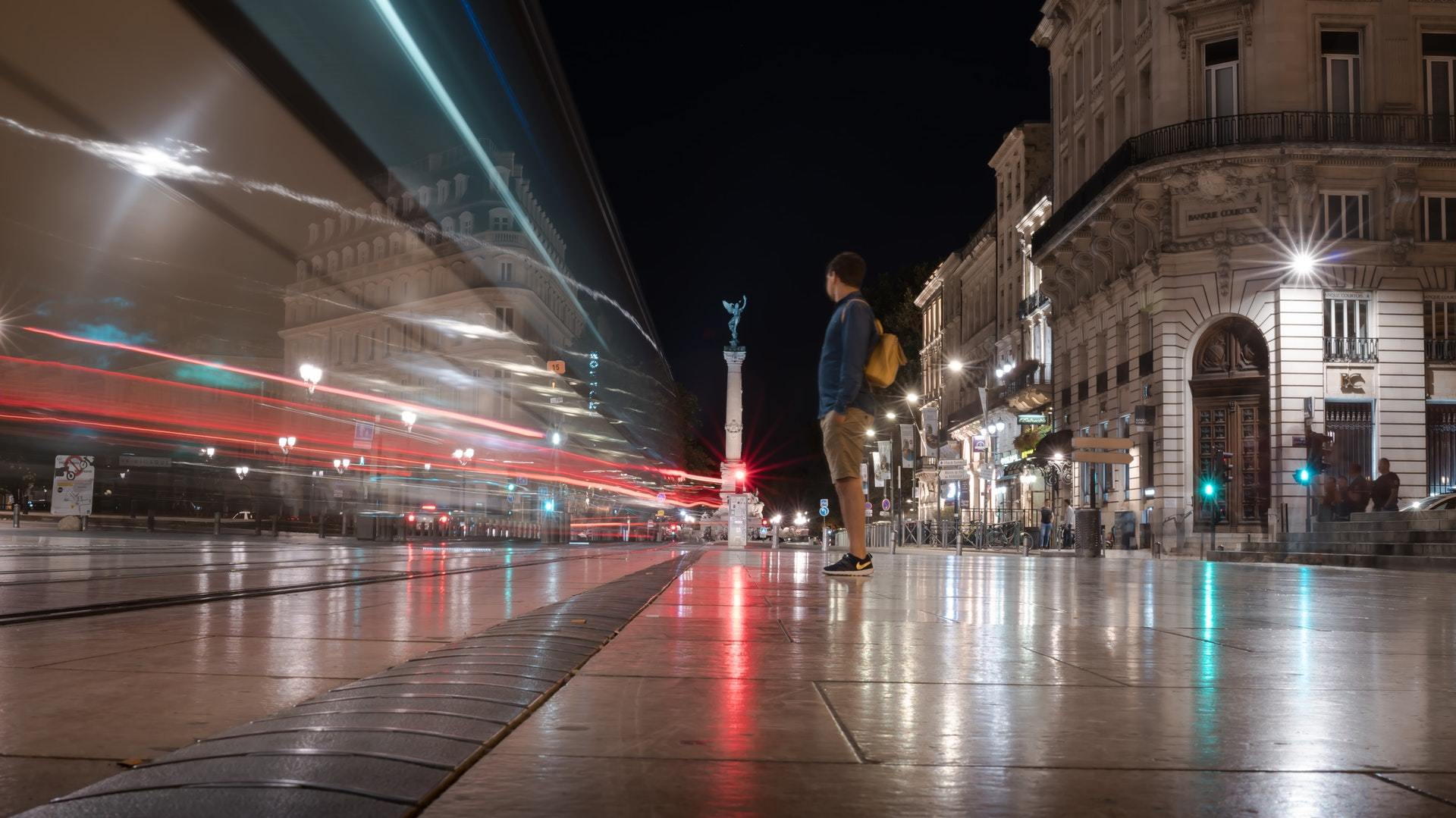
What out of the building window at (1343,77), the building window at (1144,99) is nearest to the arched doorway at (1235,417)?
the building window at (1343,77)

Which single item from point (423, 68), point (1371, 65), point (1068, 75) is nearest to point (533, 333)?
point (1068, 75)

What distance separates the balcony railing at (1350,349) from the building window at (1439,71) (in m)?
6.95

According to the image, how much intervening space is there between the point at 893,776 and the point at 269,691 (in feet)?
5.61

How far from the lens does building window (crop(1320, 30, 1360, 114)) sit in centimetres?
3706

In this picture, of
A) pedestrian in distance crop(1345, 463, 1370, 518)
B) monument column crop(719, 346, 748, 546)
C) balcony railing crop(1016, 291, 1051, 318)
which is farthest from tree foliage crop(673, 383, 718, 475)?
pedestrian in distance crop(1345, 463, 1370, 518)

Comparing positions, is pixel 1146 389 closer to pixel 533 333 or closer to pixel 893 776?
pixel 893 776

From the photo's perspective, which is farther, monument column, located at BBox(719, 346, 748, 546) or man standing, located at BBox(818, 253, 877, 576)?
monument column, located at BBox(719, 346, 748, 546)

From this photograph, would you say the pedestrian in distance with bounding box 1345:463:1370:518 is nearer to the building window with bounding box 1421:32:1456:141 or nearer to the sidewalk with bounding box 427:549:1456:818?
the building window with bounding box 1421:32:1456:141

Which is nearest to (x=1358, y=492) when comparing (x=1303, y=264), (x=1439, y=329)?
(x=1303, y=264)

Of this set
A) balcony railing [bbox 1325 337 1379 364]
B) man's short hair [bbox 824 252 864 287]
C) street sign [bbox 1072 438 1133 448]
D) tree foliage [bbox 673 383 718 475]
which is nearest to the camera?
man's short hair [bbox 824 252 864 287]

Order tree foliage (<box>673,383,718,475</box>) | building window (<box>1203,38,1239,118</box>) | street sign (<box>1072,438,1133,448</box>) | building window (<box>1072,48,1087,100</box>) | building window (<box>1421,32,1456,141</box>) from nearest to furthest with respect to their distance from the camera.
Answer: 1. street sign (<box>1072,438,1133,448</box>)
2. building window (<box>1421,32,1456,141</box>)
3. building window (<box>1203,38,1239,118</box>)
4. building window (<box>1072,48,1087,100</box>)
5. tree foliage (<box>673,383,718,475</box>)

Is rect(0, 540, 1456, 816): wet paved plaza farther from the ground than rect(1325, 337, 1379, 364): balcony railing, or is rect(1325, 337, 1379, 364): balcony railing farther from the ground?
rect(1325, 337, 1379, 364): balcony railing

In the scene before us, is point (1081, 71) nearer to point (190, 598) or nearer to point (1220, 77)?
point (1220, 77)

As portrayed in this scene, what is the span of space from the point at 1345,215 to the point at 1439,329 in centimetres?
422
